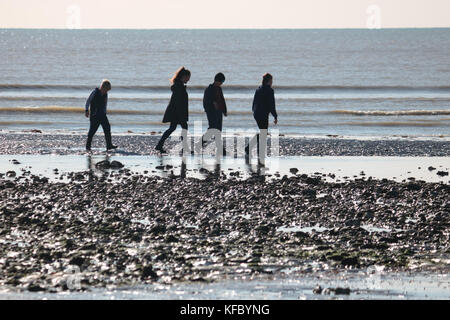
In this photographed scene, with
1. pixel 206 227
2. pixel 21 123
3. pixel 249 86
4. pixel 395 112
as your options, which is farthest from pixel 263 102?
pixel 249 86

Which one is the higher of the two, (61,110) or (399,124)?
(61,110)

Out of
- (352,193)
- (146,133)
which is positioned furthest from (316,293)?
(146,133)

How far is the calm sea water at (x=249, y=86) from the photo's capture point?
3209 cm

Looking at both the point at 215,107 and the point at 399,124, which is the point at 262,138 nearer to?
the point at 215,107

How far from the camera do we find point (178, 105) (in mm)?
19250

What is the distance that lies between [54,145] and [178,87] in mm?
4264

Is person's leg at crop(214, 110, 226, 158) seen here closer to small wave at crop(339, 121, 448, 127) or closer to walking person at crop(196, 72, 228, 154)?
walking person at crop(196, 72, 228, 154)

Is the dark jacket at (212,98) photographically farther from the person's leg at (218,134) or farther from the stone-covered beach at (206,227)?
the stone-covered beach at (206,227)

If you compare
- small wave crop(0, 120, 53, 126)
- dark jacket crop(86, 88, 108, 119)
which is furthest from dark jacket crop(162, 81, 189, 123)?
small wave crop(0, 120, 53, 126)

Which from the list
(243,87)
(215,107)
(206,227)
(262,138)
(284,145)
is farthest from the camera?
(243,87)

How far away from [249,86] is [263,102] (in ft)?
140

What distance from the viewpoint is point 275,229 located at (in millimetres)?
10797

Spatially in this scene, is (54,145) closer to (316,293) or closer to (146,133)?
(146,133)

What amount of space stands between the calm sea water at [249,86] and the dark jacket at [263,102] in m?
8.95
